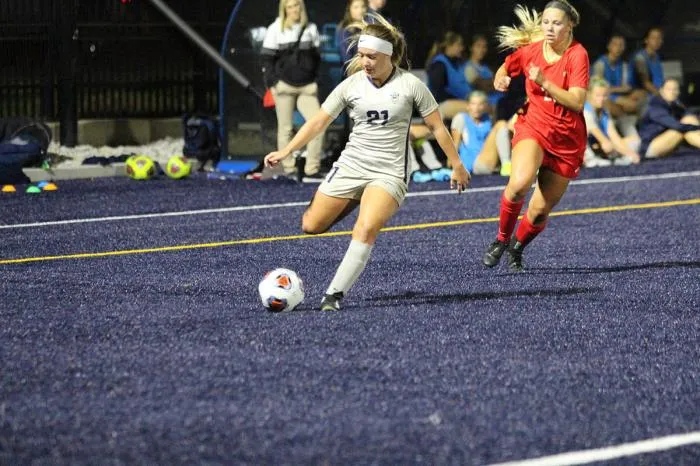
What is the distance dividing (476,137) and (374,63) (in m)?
8.96

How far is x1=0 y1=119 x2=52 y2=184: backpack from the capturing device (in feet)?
52.8

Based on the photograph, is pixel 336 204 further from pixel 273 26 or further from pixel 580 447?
pixel 273 26

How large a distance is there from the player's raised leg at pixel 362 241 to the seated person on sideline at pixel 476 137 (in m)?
8.75

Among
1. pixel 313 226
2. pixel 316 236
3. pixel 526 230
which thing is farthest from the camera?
pixel 316 236

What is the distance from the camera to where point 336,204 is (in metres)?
8.99

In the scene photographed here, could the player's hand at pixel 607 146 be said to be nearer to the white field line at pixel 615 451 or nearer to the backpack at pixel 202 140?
the backpack at pixel 202 140

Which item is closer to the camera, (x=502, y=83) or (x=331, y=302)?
(x=331, y=302)

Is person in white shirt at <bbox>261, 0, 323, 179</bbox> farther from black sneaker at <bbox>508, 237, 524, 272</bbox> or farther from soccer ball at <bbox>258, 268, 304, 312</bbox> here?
soccer ball at <bbox>258, 268, 304, 312</bbox>

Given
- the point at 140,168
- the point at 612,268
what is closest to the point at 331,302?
the point at 612,268

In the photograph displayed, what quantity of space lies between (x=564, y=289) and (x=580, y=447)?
3906 millimetres

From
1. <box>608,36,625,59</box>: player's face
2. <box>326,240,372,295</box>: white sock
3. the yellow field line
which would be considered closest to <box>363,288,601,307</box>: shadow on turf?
<box>326,240,372,295</box>: white sock

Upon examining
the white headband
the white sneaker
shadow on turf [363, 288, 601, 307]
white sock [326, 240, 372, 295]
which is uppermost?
the white headband

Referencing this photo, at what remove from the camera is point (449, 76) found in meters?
18.2

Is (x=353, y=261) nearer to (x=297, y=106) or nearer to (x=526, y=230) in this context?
(x=526, y=230)
